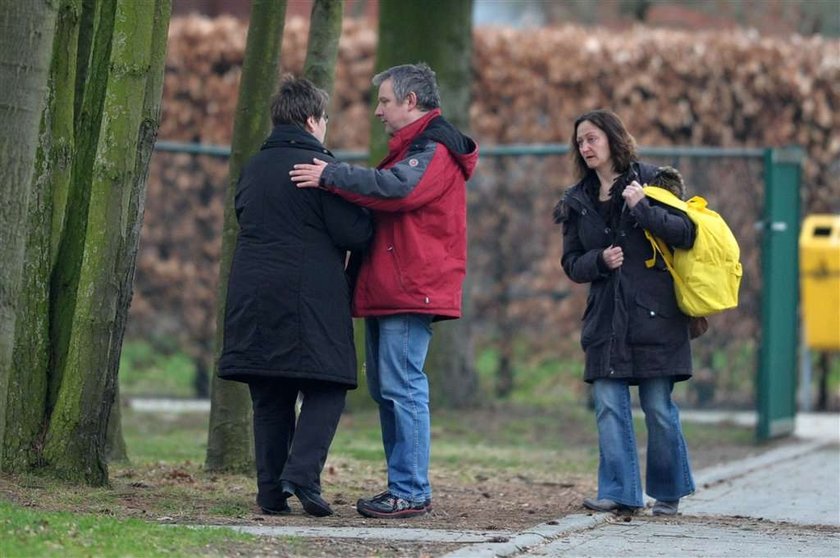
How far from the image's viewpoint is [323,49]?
324 inches

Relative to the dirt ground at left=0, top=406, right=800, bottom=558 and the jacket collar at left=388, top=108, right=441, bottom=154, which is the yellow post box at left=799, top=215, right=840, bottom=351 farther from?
the jacket collar at left=388, top=108, right=441, bottom=154

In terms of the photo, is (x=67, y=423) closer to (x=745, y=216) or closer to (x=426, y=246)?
(x=426, y=246)

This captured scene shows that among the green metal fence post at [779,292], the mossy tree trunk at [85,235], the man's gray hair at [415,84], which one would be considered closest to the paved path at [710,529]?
the mossy tree trunk at [85,235]

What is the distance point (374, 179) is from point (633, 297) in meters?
1.38

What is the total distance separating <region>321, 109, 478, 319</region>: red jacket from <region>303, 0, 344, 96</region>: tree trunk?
5.08 feet

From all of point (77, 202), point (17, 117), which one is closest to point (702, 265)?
point (77, 202)

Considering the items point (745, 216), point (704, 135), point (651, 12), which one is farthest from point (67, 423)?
point (651, 12)

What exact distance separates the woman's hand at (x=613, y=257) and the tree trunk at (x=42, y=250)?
230 cm

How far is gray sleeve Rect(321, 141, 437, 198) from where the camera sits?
21.0ft

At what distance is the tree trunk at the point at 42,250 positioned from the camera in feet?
22.2

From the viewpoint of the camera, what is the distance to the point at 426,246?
6598mm

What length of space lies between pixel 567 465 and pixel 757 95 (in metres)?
5.31

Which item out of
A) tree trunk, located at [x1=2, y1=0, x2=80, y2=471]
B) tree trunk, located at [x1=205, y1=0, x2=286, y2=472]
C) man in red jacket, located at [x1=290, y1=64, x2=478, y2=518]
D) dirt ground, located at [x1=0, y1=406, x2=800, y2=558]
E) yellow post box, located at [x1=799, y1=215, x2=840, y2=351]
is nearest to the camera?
dirt ground, located at [x1=0, y1=406, x2=800, y2=558]

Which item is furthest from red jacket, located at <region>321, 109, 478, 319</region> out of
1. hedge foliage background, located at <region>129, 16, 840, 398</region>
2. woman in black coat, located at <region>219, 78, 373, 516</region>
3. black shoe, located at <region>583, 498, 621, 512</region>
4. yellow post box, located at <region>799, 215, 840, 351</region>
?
yellow post box, located at <region>799, 215, 840, 351</region>
